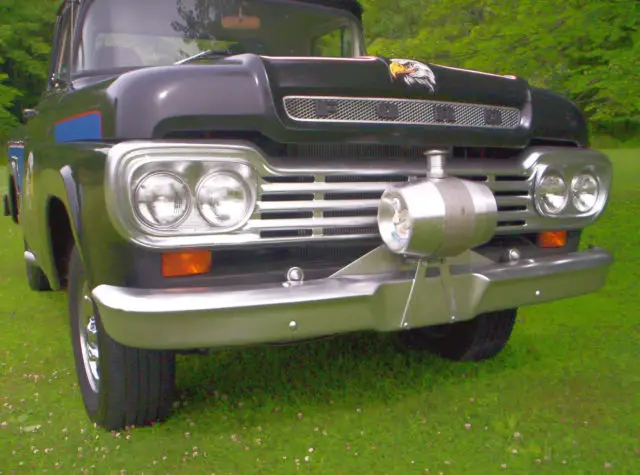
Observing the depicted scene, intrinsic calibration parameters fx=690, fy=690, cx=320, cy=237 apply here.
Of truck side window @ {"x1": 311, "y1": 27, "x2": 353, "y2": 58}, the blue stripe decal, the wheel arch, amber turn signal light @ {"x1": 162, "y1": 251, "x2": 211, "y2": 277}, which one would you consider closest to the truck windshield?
truck side window @ {"x1": 311, "y1": 27, "x2": 353, "y2": 58}

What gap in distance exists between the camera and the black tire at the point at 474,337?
371 centimetres

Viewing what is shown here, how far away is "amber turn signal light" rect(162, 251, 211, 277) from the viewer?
2439mm

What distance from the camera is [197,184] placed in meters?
2.40

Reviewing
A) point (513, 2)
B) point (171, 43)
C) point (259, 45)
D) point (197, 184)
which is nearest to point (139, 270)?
point (197, 184)

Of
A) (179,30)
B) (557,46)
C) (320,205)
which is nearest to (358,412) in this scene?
(320,205)

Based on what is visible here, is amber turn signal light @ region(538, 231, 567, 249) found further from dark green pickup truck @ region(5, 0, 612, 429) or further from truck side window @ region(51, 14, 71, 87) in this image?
truck side window @ region(51, 14, 71, 87)

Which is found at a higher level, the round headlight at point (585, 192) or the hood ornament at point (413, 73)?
the hood ornament at point (413, 73)

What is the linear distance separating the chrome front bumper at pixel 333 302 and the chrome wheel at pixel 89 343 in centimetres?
65

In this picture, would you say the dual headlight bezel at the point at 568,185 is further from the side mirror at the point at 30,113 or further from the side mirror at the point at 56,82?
the side mirror at the point at 30,113

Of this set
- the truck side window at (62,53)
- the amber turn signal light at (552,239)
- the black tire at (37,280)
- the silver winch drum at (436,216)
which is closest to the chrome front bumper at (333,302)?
the silver winch drum at (436,216)

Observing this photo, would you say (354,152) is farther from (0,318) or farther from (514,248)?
(0,318)

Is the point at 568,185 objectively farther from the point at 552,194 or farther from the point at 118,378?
the point at 118,378

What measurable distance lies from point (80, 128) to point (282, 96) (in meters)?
0.88

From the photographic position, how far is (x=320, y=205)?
2.56 metres
